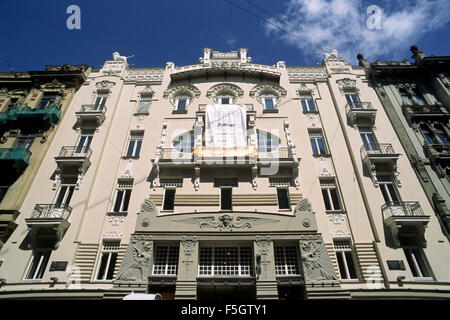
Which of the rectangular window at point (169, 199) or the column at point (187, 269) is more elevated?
the rectangular window at point (169, 199)

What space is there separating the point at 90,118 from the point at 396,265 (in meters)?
23.8

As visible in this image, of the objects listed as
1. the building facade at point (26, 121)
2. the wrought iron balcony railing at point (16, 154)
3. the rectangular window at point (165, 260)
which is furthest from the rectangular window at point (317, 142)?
the wrought iron balcony railing at point (16, 154)

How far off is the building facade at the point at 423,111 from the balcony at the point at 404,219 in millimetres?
1712

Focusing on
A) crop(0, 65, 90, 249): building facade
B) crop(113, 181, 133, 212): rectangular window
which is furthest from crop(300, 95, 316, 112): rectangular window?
crop(0, 65, 90, 249): building facade

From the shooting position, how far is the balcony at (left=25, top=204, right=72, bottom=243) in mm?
14641

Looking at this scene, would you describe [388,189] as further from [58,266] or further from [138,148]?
[58,266]

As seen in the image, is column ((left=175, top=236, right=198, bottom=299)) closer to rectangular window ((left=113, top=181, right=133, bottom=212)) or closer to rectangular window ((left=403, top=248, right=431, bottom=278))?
rectangular window ((left=113, top=181, right=133, bottom=212))

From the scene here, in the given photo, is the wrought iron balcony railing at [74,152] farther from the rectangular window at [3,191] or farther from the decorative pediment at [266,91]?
the decorative pediment at [266,91]

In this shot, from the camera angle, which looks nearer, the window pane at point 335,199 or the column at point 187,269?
the column at point 187,269

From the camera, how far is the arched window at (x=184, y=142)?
1920 centimetres

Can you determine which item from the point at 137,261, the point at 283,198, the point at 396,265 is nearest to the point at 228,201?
the point at 283,198

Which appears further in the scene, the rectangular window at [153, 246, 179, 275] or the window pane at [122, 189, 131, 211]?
the window pane at [122, 189, 131, 211]

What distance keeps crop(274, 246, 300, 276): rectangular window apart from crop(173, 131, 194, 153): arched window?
31.9 feet
